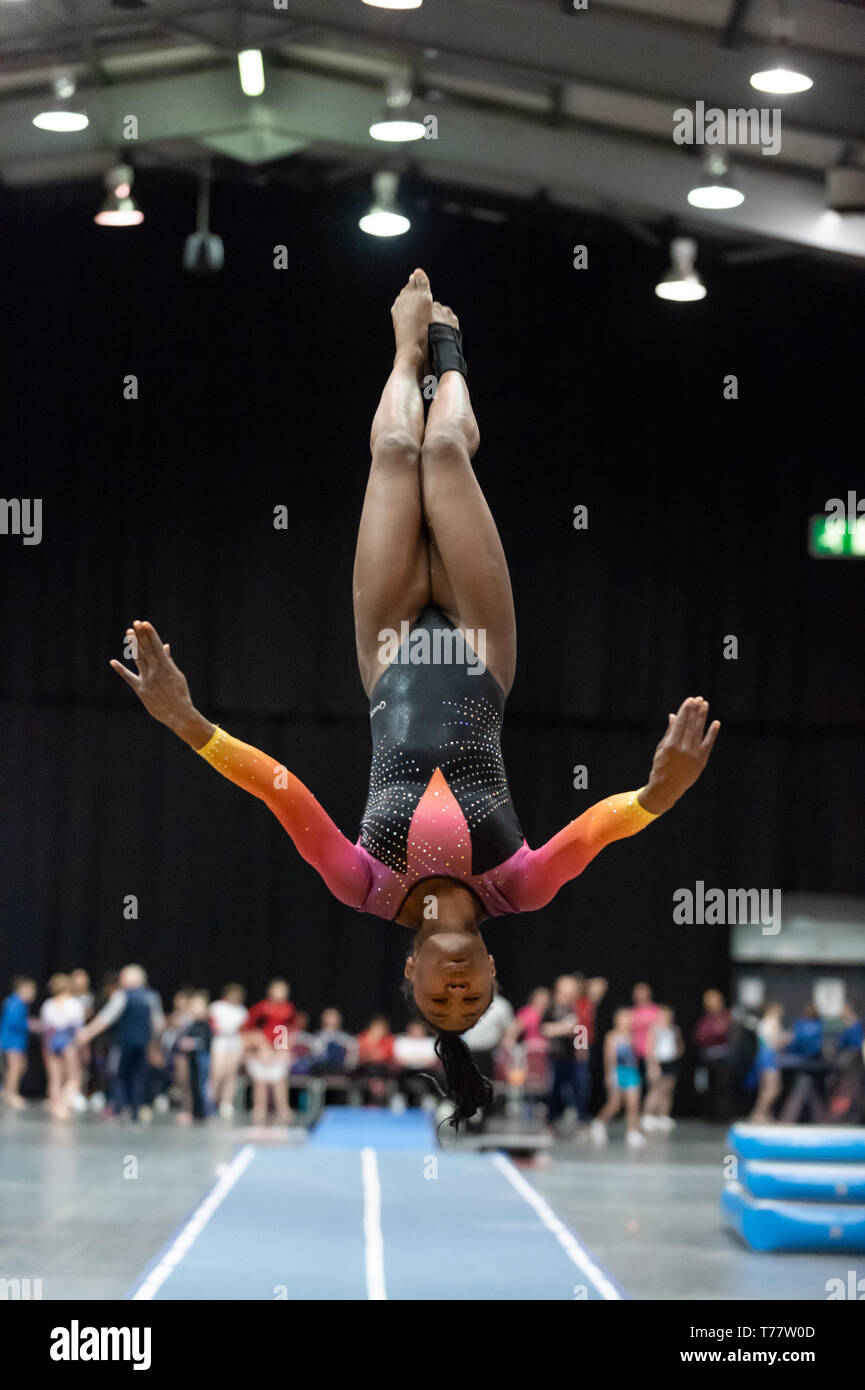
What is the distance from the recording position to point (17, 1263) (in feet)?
27.6

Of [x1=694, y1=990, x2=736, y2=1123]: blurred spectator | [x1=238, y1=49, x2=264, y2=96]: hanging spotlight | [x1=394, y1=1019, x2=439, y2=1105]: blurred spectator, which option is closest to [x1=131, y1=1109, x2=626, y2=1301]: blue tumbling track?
[x1=394, y1=1019, x2=439, y2=1105]: blurred spectator

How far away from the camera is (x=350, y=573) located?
58.3ft

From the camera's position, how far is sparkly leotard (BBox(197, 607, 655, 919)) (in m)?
4.77

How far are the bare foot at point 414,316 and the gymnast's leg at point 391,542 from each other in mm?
374

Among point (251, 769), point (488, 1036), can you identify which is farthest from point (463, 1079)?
point (488, 1036)

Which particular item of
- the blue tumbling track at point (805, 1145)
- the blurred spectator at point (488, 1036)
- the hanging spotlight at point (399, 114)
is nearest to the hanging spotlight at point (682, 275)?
the hanging spotlight at point (399, 114)

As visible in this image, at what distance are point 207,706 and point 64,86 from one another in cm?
734

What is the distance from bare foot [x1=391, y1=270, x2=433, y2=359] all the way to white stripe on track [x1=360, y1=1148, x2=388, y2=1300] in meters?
3.77

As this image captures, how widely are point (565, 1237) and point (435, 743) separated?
14.5ft

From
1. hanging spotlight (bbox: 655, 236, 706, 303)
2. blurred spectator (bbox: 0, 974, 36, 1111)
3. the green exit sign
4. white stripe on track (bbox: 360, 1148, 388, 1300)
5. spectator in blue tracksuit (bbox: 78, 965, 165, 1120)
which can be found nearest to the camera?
white stripe on track (bbox: 360, 1148, 388, 1300)

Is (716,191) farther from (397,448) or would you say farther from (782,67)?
(397,448)

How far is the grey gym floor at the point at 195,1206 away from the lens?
332 inches

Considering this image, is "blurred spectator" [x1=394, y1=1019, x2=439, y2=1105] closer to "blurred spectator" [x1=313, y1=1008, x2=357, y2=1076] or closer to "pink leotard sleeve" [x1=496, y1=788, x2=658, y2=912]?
"blurred spectator" [x1=313, y1=1008, x2=357, y2=1076]
